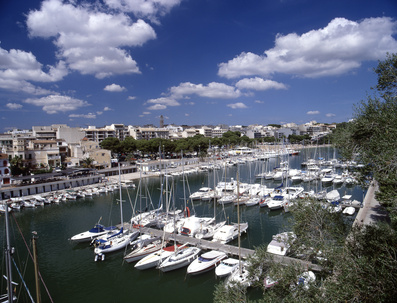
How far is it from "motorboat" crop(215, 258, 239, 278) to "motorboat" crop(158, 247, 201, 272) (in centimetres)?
218

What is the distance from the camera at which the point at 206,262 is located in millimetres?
15227

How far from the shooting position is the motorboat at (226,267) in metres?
14.3

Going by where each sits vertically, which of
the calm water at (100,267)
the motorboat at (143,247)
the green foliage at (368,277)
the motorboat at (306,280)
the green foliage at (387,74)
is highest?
the green foliage at (387,74)

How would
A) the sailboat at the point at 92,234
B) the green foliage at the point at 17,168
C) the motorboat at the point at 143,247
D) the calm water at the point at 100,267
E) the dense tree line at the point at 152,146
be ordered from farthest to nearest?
Answer: the dense tree line at the point at 152,146, the green foliage at the point at 17,168, the sailboat at the point at 92,234, the motorboat at the point at 143,247, the calm water at the point at 100,267

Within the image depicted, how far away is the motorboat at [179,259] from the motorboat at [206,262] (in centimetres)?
77

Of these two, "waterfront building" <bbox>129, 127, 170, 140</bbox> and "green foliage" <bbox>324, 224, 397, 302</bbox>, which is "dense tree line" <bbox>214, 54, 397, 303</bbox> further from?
"waterfront building" <bbox>129, 127, 170, 140</bbox>

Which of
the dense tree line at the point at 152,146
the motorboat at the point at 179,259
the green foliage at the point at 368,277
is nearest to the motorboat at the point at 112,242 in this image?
the motorboat at the point at 179,259

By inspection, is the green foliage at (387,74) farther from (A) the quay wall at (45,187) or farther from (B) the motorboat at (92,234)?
(A) the quay wall at (45,187)

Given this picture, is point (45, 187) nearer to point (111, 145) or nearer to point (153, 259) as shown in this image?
point (111, 145)

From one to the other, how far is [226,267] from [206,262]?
1.30 metres

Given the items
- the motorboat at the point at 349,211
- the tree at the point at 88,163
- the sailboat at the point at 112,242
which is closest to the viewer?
the sailboat at the point at 112,242

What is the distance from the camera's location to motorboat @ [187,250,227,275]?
1491 cm

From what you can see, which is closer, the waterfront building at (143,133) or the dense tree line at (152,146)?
the dense tree line at (152,146)

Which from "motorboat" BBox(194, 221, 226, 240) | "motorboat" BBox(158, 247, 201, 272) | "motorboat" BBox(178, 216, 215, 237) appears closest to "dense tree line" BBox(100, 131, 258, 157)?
"motorboat" BBox(178, 216, 215, 237)
